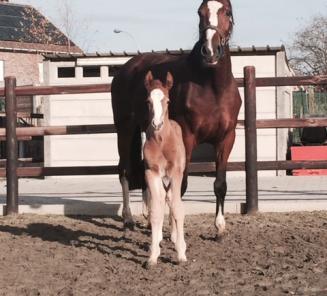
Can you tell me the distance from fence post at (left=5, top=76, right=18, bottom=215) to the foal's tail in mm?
1788

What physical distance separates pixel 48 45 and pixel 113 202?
→ 29.3 metres

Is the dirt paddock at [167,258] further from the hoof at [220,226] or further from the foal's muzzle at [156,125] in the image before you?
the foal's muzzle at [156,125]

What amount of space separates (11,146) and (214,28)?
3764 millimetres

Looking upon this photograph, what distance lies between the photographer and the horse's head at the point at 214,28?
6.08 m

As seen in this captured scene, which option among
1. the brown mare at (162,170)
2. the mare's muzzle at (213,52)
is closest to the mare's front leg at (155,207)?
the brown mare at (162,170)

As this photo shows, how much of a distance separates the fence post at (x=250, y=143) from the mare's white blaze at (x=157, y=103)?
3.05 meters

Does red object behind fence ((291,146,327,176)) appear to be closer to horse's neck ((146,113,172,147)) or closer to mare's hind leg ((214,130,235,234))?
mare's hind leg ((214,130,235,234))

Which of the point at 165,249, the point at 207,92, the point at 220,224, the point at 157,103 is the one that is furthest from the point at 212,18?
the point at 165,249

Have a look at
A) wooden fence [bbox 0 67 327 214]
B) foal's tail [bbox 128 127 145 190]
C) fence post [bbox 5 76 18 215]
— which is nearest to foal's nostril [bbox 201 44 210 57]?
foal's tail [bbox 128 127 145 190]

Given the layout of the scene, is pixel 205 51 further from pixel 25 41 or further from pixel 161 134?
pixel 25 41

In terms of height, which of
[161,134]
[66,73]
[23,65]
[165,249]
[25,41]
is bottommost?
[165,249]

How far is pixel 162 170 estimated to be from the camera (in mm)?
5758

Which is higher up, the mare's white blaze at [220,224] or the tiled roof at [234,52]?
the tiled roof at [234,52]

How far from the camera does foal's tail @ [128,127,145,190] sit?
25.8ft
